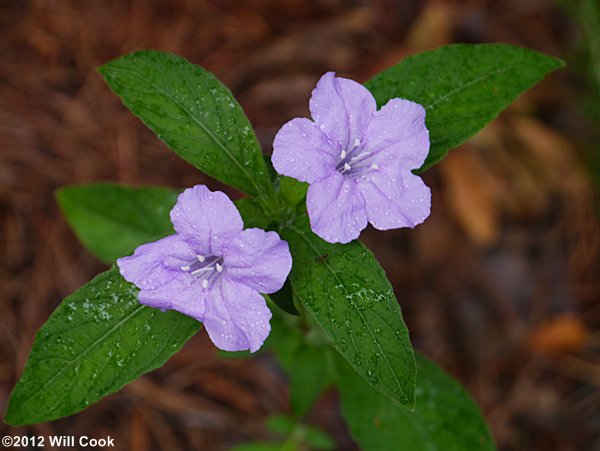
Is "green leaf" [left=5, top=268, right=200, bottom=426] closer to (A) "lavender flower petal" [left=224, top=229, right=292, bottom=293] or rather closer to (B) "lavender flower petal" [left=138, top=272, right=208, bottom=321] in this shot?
(B) "lavender flower petal" [left=138, top=272, right=208, bottom=321]

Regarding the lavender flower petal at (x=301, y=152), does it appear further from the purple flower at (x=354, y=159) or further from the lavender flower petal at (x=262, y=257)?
the lavender flower petal at (x=262, y=257)

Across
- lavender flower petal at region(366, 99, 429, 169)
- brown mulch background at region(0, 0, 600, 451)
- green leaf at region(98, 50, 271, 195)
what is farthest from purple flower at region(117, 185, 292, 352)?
brown mulch background at region(0, 0, 600, 451)

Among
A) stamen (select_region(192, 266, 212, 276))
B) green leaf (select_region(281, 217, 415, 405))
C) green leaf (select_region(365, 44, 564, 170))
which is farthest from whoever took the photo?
green leaf (select_region(365, 44, 564, 170))

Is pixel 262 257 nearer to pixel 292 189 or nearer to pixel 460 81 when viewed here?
pixel 292 189

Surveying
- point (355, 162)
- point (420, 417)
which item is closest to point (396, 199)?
point (355, 162)

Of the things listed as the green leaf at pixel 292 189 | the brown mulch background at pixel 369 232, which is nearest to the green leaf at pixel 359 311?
the green leaf at pixel 292 189

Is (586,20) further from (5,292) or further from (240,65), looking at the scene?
(5,292)
